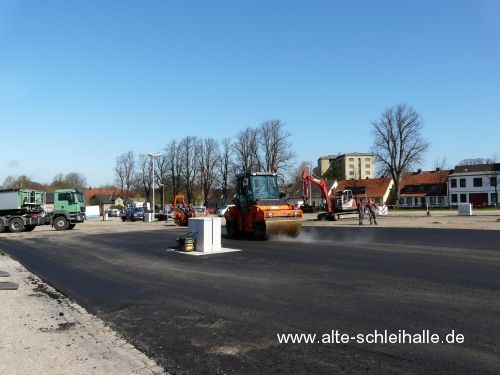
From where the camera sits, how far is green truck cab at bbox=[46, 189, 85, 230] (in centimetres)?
3772

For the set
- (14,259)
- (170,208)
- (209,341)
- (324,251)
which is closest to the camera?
(209,341)

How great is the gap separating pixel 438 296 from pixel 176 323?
4.58 m

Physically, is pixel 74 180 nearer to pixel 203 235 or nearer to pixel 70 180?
pixel 70 180

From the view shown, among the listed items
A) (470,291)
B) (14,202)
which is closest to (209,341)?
(470,291)

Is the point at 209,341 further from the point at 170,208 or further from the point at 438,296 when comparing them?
the point at 170,208

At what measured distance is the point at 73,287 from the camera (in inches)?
442

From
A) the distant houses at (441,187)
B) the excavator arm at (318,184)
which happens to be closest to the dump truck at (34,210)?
the excavator arm at (318,184)

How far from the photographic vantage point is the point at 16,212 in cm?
3703

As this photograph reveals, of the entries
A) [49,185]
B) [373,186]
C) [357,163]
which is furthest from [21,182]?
[357,163]

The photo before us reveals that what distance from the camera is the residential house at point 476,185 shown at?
90.0 metres

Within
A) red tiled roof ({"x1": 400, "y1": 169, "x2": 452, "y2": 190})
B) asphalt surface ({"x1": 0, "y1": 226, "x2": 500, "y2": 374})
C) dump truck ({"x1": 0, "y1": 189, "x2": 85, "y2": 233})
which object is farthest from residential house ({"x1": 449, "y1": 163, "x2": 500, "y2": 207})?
asphalt surface ({"x1": 0, "y1": 226, "x2": 500, "y2": 374})

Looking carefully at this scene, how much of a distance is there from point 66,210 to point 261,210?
23293 mm

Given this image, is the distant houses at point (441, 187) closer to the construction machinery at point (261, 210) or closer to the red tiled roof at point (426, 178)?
the red tiled roof at point (426, 178)

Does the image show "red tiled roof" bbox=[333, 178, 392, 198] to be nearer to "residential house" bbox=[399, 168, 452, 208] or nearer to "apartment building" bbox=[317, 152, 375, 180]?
"residential house" bbox=[399, 168, 452, 208]
